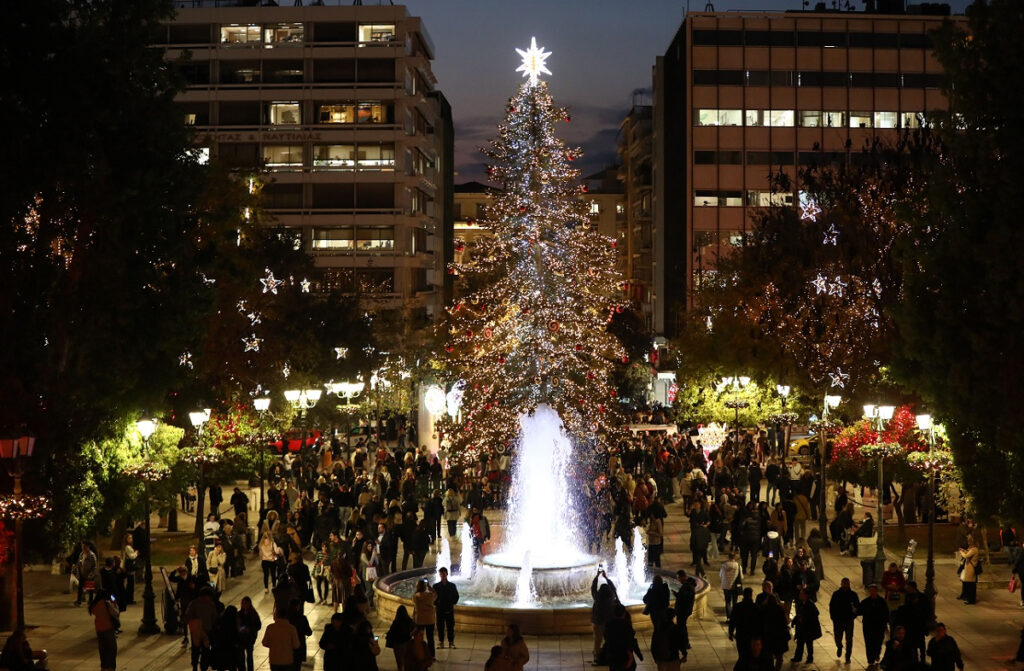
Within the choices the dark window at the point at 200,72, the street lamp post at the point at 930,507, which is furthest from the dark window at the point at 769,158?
the street lamp post at the point at 930,507

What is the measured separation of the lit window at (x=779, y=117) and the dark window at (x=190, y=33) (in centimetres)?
3583

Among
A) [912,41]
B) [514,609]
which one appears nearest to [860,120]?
[912,41]

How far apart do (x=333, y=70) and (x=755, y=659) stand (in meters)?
65.5

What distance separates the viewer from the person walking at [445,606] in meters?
20.3

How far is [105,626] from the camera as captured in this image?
18172mm

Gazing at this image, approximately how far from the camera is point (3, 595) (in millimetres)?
22422

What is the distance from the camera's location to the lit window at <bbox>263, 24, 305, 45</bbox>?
78375mm

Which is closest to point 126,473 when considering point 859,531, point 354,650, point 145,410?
point 145,410

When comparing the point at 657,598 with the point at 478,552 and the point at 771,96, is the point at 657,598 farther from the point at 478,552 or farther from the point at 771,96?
the point at 771,96

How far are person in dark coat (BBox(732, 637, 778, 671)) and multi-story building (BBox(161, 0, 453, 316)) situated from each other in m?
60.0

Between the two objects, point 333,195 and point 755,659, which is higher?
point 333,195

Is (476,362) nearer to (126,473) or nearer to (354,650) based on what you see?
(126,473)

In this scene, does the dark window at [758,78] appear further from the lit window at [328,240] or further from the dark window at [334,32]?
the lit window at [328,240]

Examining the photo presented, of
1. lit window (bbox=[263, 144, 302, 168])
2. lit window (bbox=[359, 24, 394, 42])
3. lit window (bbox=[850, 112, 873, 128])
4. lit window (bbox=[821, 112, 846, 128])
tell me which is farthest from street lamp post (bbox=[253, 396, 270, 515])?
lit window (bbox=[850, 112, 873, 128])
